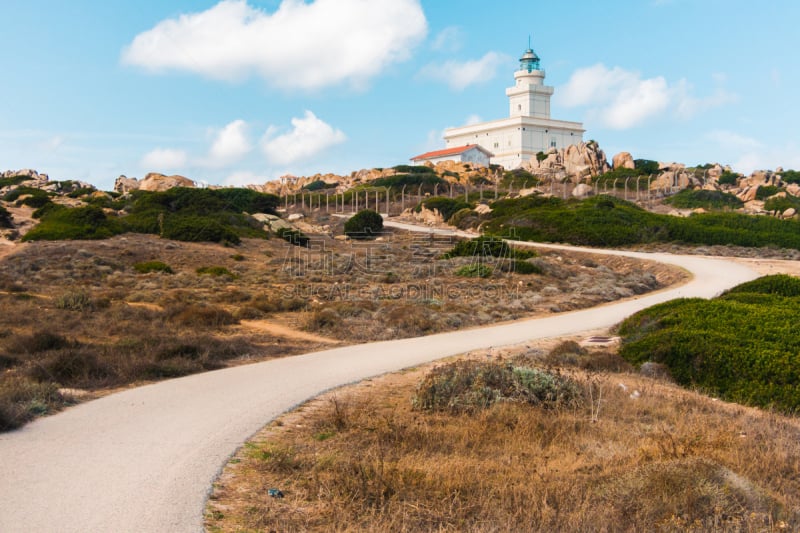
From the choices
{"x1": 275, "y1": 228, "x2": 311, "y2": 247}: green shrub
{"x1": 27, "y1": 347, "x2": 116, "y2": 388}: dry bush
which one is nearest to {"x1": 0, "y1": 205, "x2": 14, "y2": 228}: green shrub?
{"x1": 275, "y1": 228, "x2": 311, "y2": 247}: green shrub

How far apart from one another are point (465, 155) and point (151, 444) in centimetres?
8909

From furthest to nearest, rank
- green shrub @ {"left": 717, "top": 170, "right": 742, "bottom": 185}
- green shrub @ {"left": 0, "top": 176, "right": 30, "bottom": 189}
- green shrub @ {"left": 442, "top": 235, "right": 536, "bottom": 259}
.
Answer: green shrub @ {"left": 717, "top": 170, "right": 742, "bottom": 185}, green shrub @ {"left": 0, "top": 176, "right": 30, "bottom": 189}, green shrub @ {"left": 442, "top": 235, "right": 536, "bottom": 259}

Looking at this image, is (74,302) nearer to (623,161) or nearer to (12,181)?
(12,181)

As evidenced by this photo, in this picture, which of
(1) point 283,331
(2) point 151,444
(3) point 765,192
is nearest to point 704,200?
(3) point 765,192

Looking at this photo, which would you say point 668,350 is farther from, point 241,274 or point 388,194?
point 388,194

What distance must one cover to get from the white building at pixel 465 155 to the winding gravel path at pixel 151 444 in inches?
3257

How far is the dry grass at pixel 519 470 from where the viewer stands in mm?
4598

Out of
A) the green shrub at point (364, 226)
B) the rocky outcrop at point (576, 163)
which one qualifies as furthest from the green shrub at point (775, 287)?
the rocky outcrop at point (576, 163)

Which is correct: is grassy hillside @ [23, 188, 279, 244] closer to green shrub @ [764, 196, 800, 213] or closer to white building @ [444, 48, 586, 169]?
green shrub @ [764, 196, 800, 213]

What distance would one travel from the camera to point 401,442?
637 cm

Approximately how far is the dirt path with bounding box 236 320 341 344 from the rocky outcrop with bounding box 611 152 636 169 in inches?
→ 2595

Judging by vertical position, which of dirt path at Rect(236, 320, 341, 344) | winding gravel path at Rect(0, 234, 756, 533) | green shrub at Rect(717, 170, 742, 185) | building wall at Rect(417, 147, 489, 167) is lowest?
dirt path at Rect(236, 320, 341, 344)

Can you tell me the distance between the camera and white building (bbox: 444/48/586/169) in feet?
301

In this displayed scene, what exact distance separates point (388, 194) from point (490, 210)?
2158cm
